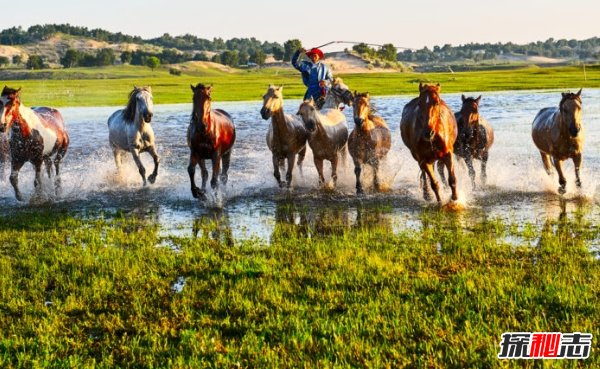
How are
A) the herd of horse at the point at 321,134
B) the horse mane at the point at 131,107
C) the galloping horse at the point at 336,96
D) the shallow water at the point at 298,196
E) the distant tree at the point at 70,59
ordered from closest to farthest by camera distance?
the shallow water at the point at 298,196 < the herd of horse at the point at 321,134 < the horse mane at the point at 131,107 < the galloping horse at the point at 336,96 < the distant tree at the point at 70,59

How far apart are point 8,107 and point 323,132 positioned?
6.69 metres

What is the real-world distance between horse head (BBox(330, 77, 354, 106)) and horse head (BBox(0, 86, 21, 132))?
7.56 metres

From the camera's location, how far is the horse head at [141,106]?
13930 millimetres

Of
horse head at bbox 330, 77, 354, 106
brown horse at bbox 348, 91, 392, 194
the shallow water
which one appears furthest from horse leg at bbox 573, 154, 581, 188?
horse head at bbox 330, 77, 354, 106

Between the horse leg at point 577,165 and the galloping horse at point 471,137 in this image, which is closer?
the horse leg at point 577,165

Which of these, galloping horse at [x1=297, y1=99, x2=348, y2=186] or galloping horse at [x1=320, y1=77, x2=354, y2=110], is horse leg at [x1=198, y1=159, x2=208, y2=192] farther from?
galloping horse at [x1=320, y1=77, x2=354, y2=110]

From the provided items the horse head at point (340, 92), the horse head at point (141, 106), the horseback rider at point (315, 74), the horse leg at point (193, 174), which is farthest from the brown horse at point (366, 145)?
the horse head at point (141, 106)

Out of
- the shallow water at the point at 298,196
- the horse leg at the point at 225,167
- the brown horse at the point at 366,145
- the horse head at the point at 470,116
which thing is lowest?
the shallow water at the point at 298,196

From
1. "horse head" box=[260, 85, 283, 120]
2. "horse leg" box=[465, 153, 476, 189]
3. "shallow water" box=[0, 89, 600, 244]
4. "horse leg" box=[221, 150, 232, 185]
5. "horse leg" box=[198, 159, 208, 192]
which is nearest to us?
"shallow water" box=[0, 89, 600, 244]

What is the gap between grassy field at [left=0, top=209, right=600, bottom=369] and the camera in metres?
5.33

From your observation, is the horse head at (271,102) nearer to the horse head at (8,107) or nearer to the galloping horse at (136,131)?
the galloping horse at (136,131)

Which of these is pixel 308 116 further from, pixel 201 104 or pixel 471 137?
pixel 471 137

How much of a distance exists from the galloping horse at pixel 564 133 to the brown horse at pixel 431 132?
228cm

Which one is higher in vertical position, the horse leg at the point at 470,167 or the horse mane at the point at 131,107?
the horse mane at the point at 131,107
